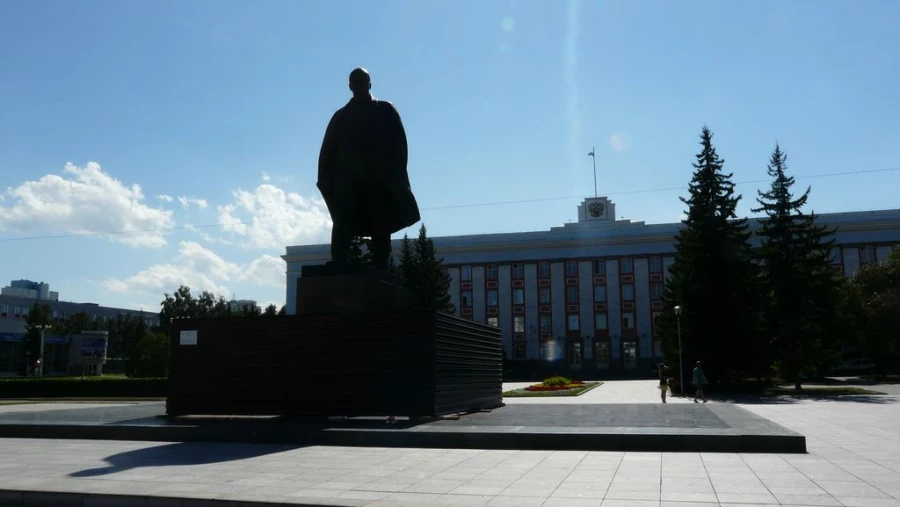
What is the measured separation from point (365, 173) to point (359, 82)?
181cm

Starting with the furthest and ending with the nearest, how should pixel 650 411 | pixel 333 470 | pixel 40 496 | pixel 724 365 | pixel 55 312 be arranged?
pixel 55 312
pixel 724 365
pixel 650 411
pixel 333 470
pixel 40 496

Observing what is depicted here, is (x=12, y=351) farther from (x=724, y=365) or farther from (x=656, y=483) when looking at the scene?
(x=656, y=483)

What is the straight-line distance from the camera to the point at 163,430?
1152 cm

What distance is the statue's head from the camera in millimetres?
13953

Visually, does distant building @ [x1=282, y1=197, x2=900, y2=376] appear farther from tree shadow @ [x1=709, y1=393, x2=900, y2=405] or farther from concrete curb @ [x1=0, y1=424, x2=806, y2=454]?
concrete curb @ [x1=0, y1=424, x2=806, y2=454]

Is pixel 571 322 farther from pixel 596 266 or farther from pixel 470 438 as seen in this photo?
pixel 470 438

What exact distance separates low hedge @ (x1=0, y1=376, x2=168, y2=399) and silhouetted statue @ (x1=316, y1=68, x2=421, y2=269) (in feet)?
85.7

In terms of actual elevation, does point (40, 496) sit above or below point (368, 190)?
below

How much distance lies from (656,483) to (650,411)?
8.12m

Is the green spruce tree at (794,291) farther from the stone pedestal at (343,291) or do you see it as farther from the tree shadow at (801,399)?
the stone pedestal at (343,291)

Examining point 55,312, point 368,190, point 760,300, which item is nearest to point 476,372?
point 368,190

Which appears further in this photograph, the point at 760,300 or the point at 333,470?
the point at 760,300

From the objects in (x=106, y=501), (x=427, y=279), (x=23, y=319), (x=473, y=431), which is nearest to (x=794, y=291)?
(x=427, y=279)

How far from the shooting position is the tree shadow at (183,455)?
866 cm
